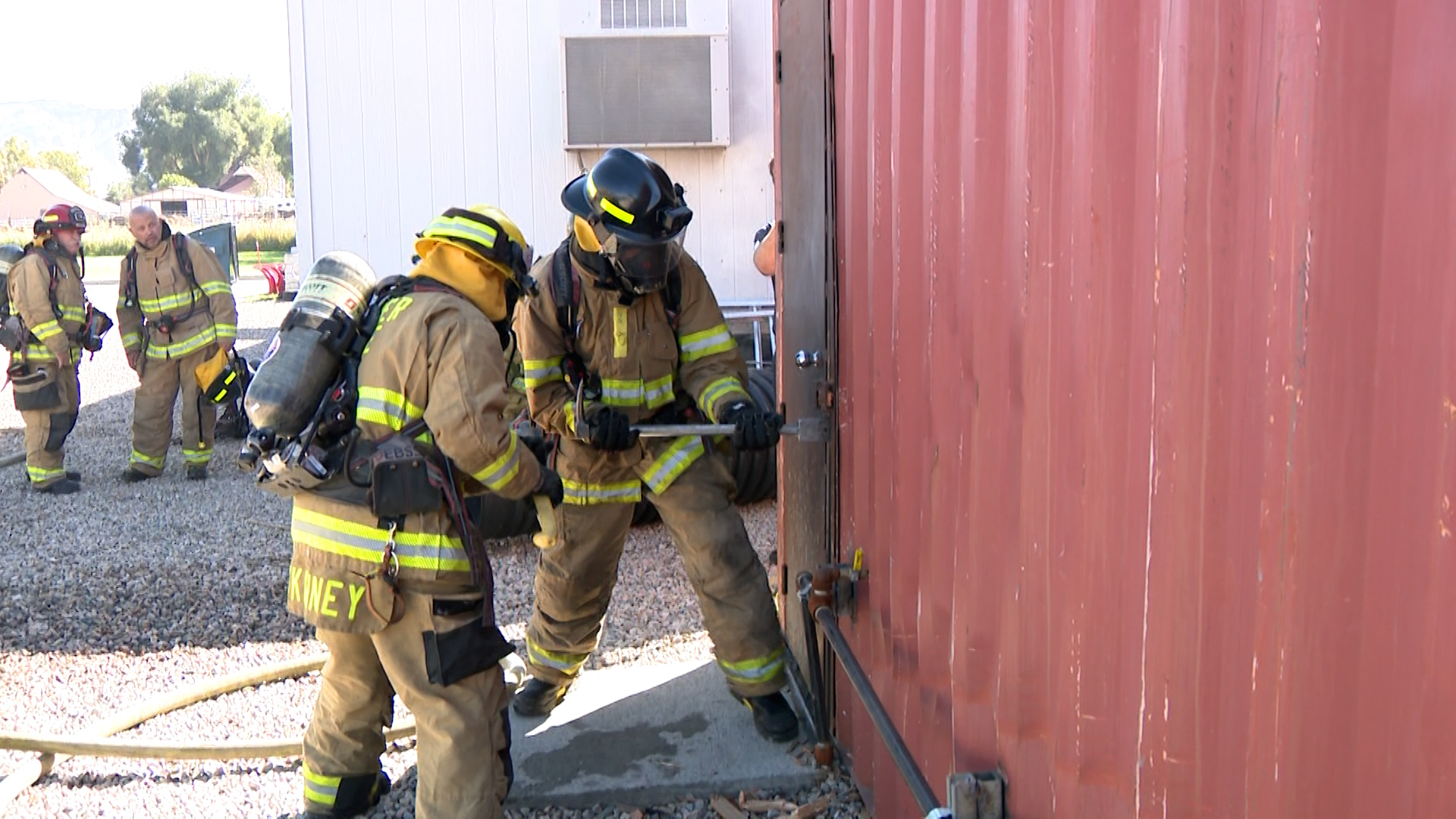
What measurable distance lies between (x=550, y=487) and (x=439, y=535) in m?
0.35

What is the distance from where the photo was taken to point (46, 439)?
868cm

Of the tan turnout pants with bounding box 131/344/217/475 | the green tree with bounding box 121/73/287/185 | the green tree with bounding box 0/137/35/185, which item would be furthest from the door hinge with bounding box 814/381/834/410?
the green tree with bounding box 0/137/35/185

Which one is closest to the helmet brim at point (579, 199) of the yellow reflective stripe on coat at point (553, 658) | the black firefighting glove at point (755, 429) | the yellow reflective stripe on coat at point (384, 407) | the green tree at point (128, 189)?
the black firefighting glove at point (755, 429)

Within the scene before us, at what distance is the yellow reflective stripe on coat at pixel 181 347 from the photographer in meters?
8.84

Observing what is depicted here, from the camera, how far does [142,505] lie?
824cm

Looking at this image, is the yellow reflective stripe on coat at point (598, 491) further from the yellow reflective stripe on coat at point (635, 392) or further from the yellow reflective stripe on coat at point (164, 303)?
the yellow reflective stripe on coat at point (164, 303)

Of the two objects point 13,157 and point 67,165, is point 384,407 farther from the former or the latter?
point 13,157

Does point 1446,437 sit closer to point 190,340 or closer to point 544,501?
point 544,501

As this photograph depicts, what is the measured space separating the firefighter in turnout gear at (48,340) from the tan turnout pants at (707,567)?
6105 millimetres

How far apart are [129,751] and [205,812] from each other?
388mm

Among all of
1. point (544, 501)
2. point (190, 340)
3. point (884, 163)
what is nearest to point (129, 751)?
point (544, 501)

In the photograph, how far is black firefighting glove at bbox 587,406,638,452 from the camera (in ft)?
12.5

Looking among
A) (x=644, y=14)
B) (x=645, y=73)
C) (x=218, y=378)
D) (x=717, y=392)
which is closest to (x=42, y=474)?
(x=218, y=378)

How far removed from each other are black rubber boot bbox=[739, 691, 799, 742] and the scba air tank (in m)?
1.79
